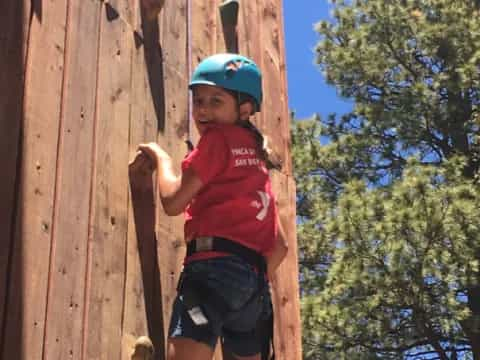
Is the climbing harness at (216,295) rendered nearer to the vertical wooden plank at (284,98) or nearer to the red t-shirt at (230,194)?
the red t-shirt at (230,194)

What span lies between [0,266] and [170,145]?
113 cm

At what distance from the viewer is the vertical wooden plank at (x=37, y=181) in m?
2.15

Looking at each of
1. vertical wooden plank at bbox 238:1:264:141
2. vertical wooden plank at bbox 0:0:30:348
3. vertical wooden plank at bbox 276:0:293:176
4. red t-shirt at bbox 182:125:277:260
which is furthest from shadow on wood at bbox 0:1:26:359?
vertical wooden plank at bbox 276:0:293:176

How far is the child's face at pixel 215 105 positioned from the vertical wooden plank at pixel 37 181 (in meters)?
0.48

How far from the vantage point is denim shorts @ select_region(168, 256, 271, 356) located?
223 cm

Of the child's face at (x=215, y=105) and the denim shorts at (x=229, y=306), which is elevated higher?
the child's face at (x=215, y=105)

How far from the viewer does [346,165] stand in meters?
12.5

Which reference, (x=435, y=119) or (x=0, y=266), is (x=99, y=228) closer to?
(x=0, y=266)

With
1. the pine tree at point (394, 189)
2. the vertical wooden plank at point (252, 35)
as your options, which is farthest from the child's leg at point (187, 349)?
the pine tree at point (394, 189)

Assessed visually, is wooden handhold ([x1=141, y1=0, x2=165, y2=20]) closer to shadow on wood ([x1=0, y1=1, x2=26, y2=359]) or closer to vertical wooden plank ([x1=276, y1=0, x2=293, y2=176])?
shadow on wood ([x1=0, y1=1, x2=26, y2=359])

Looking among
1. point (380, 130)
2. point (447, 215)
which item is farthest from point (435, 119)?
point (447, 215)

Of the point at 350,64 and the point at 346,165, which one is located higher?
the point at 350,64

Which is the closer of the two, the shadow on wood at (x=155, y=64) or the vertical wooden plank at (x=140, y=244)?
the vertical wooden plank at (x=140, y=244)

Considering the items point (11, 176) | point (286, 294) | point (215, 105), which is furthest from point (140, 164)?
point (286, 294)
